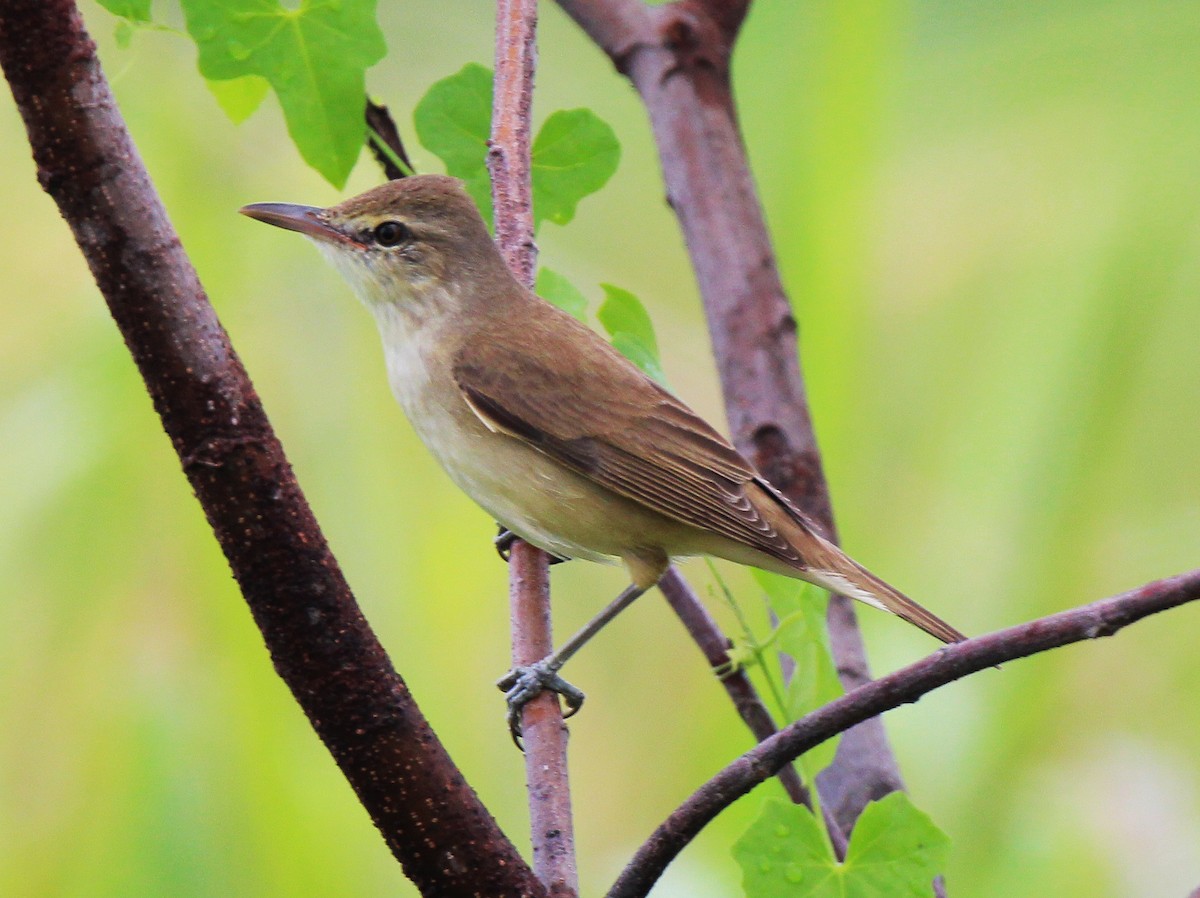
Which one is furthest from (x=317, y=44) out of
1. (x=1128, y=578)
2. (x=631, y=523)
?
(x=1128, y=578)

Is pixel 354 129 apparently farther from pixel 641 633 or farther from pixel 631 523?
pixel 641 633

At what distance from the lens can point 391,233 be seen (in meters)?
1.71

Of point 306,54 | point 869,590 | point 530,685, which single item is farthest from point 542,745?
point 306,54

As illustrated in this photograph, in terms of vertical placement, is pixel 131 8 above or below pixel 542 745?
above

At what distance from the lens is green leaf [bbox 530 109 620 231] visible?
135 cm

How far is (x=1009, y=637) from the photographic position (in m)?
0.69

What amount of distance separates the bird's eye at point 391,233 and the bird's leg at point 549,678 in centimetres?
54

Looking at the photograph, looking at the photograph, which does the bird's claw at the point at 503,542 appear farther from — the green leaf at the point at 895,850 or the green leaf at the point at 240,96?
the green leaf at the point at 895,850

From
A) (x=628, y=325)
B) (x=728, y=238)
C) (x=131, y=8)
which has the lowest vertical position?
(x=628, y=325)

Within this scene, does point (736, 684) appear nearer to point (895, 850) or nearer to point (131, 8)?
point (895, 850)

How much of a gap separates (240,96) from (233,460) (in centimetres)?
68

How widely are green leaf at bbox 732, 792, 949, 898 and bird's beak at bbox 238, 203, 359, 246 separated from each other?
93cm

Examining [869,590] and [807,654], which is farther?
[869,590]

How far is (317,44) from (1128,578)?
135 centimetres
